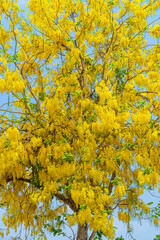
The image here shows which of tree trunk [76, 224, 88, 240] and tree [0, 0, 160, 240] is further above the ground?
tree [0, 0, 160, 240]

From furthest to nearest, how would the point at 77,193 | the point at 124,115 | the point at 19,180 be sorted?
the point at 19,180 < the point at 124,115 < the point at 77,193

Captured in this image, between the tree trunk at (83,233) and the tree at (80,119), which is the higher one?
the tree at (80,119)

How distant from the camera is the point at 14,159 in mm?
5438

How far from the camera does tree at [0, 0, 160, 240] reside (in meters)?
5.75

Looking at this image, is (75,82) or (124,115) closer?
(124,115)

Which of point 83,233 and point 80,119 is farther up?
point 80,119

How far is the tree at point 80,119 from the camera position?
575 centimetres

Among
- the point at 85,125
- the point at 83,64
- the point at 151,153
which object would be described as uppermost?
the point at 83,64

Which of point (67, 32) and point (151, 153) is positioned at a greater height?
point (67, 32)

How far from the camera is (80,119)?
6.36 meters

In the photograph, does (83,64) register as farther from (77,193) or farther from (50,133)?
(77,193)

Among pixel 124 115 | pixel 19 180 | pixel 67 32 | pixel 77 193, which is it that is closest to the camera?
pixel 77 193

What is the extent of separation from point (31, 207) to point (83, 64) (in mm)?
3595

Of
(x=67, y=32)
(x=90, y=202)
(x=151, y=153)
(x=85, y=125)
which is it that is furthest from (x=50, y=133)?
(x=67, y=32)
